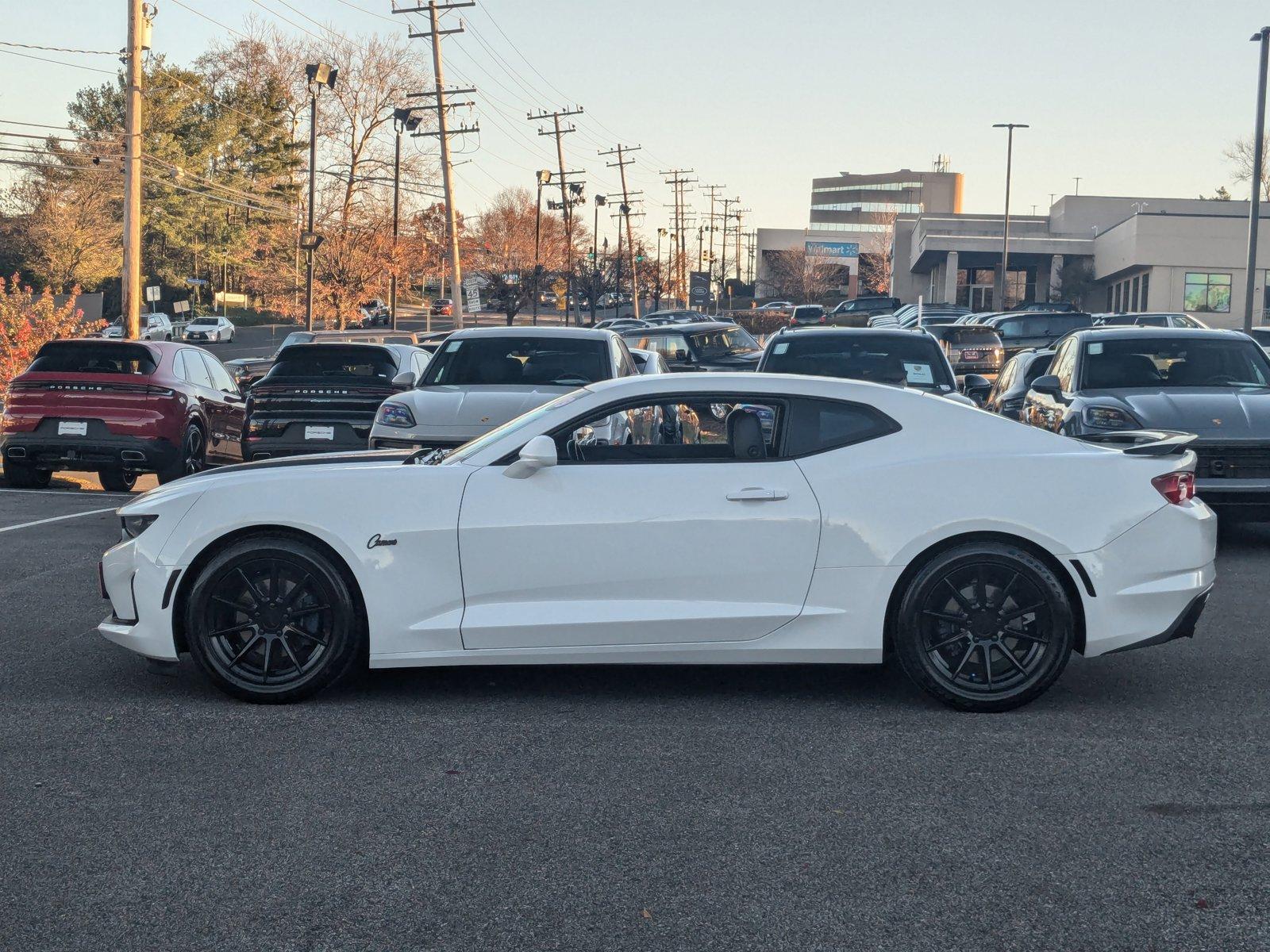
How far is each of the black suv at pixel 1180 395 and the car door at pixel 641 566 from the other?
5259 millimetres

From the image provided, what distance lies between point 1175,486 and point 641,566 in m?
2.34

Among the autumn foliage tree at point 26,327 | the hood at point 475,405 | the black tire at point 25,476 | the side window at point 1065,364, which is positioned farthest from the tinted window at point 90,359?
the side window at point 1065,364

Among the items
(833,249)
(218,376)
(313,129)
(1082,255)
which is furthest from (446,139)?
(833,249)

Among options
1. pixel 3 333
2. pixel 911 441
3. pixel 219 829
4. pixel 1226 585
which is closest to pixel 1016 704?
pixel 911 441

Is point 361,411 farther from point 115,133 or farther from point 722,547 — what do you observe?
point 115,133

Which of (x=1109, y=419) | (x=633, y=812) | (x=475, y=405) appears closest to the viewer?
(x=633, y=812)

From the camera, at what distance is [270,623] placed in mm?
6008

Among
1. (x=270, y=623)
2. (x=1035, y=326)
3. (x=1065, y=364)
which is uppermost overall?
(x=1035, y=326)

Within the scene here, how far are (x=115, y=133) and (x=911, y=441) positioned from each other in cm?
8568

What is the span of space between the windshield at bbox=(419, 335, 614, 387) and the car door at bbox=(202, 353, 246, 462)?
14.2 ft

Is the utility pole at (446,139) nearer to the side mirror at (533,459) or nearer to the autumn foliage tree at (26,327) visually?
the autumn foliage tree at (26,327)

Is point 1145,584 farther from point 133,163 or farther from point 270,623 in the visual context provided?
point 133,163

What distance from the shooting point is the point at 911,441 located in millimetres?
6070

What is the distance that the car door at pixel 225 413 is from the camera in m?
16.5
